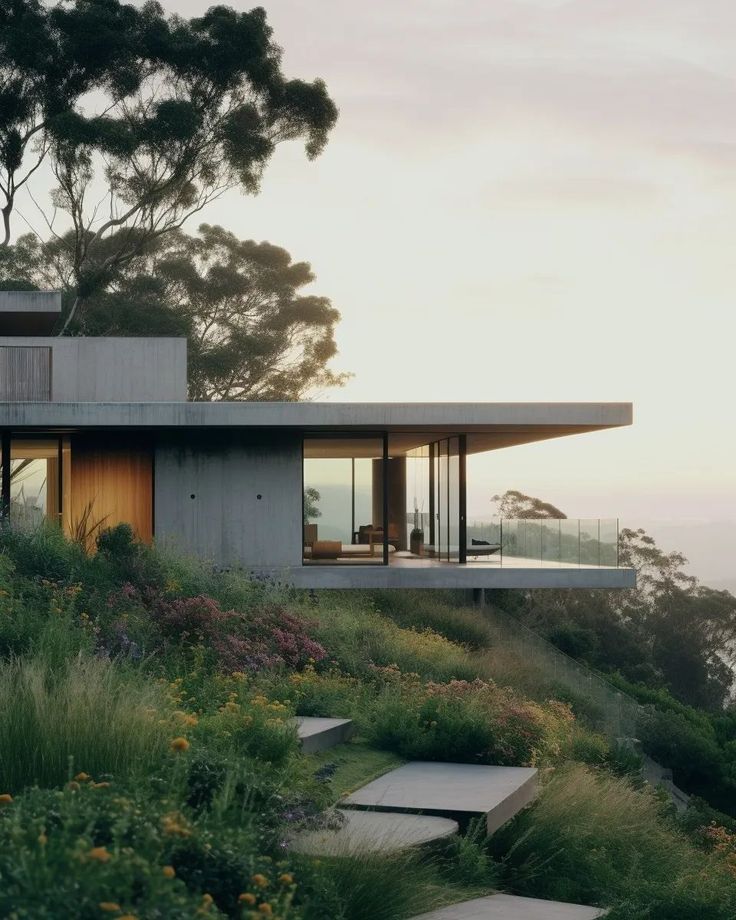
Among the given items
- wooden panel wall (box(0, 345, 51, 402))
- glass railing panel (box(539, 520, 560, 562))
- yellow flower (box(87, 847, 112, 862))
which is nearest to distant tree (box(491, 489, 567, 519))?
glass railing panel (box(539, 520, 560, 562))

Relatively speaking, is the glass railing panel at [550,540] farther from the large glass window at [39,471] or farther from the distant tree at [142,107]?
the distant tree at [142,107]

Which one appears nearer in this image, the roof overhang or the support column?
the roof overhang

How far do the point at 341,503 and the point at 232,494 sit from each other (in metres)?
2.07

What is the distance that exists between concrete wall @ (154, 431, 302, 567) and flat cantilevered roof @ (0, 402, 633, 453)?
0.81m

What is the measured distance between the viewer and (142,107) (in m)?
29.7

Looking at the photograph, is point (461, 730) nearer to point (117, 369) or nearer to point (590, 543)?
point (590, 543)

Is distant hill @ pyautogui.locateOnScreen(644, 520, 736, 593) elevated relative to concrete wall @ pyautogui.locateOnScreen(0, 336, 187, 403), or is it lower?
lower

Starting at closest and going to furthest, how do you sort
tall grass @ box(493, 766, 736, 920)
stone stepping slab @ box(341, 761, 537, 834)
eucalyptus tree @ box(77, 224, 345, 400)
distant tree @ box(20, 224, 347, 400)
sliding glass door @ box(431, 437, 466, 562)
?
stone stepping slab @ box(341, 761, 537, 834) → tall grass @ box(493, 766, 736, 920) → sliding glass door @ box(431, 437, 466, 562) → distant tree @ box(20, 224, 347, 400) → eucalyptus tree @ box(77, 224, 345, 400)

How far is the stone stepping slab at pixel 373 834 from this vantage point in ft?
15.4

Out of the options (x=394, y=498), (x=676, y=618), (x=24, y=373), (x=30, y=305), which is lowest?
(x=676, y=618)

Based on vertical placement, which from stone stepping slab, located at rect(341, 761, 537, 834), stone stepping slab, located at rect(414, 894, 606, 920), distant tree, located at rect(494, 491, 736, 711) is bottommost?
distant tree, located at rect(494, 491, 736, 711)

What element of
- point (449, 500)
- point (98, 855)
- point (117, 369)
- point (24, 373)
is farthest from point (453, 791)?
point (117, 369)

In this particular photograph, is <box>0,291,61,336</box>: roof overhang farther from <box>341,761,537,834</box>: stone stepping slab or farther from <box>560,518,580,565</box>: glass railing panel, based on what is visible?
<box>341,761,537,834</box>: stone stepping slab

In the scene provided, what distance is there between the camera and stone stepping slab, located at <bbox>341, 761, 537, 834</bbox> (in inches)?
227
